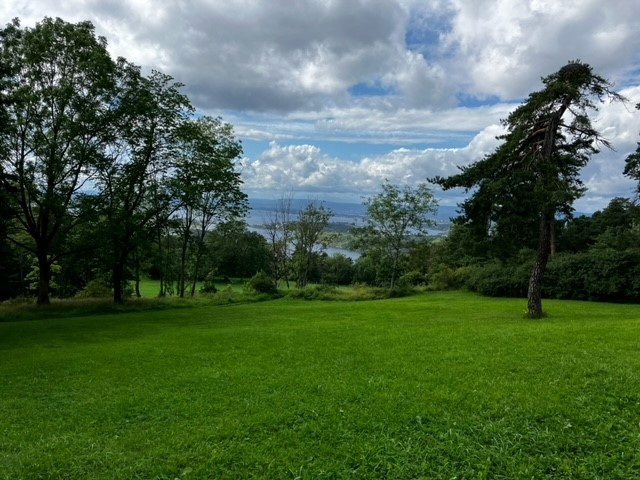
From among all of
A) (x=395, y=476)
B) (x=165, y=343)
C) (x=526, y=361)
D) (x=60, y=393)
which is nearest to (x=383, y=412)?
(x=395, y=476)

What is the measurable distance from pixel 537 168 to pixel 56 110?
2084cm

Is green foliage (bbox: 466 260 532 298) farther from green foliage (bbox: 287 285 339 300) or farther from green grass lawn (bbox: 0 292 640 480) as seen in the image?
green grass lawn (bbox: 0 292 640 480)

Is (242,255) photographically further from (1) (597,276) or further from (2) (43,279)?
(1) (597,276)

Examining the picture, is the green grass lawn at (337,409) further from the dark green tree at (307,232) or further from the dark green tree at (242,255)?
the dark green tree at (242,255)

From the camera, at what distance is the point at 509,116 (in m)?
15.1

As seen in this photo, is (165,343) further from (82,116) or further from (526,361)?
(82,116)

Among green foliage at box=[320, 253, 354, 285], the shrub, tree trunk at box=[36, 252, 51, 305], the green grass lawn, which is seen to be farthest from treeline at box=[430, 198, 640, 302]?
green foliage at box=[320, 253, 354, 285]

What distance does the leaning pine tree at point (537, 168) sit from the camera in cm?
1367

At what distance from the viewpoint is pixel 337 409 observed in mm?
5891

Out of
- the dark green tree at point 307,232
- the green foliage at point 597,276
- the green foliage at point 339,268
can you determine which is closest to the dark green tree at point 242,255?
the green foliage at point 339,268

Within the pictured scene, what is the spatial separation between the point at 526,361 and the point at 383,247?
100 feet

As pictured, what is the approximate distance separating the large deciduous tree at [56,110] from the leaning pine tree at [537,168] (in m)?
16.7

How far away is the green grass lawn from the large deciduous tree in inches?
519

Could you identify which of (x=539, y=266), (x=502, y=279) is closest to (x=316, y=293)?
(x=502, y=279)
